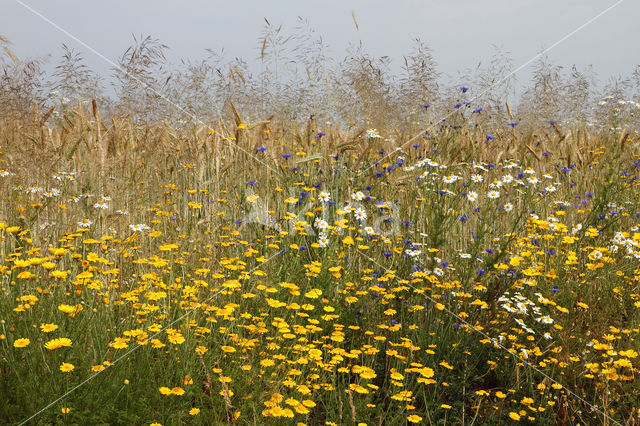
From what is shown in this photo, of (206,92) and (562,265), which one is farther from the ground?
(206,92)

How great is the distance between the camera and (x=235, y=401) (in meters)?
2.18

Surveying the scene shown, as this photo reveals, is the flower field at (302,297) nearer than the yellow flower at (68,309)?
A: No

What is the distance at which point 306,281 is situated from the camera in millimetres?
3164

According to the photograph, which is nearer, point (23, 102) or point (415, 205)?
point (415, 205)

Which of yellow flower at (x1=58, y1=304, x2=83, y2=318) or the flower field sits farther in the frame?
the flower field

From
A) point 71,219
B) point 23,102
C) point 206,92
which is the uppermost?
point 206,92

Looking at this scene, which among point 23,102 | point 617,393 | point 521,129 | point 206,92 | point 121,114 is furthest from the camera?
point 521,129

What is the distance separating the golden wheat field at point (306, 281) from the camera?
2.11 metres

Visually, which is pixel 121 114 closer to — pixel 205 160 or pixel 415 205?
pixel 205 160

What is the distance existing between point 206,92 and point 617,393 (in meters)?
5.46

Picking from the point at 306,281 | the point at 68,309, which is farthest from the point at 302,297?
the point at 68,309

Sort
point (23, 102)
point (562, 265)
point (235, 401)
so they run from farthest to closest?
1. point (23, 102)
2. point (562, 265)
3. point (235, 401)

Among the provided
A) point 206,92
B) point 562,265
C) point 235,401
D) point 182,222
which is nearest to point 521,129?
point 206,92

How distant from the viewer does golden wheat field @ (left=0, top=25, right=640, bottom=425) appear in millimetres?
2113
